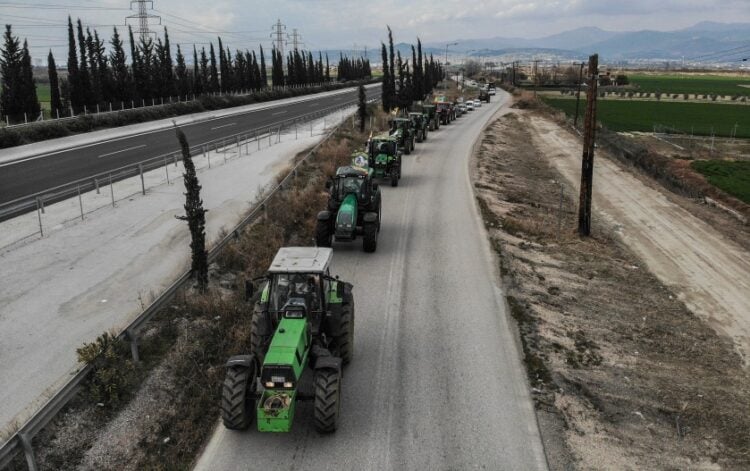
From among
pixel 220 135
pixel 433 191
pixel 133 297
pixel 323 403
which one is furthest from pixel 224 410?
pixel 220 135

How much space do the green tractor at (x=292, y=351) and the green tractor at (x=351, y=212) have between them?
6.54 metres

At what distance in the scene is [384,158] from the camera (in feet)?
95.8

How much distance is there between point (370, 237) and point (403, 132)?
2275cm

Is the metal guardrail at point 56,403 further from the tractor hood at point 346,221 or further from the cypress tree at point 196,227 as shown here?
the tractor hood at point 346,221

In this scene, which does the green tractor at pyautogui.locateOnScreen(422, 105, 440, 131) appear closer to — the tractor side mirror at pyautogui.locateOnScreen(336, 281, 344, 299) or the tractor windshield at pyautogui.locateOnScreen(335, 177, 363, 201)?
the tractor windshield at pyautogui.locateOnScreen(335, 177, 363, 201)

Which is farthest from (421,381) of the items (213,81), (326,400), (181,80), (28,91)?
(213,81)

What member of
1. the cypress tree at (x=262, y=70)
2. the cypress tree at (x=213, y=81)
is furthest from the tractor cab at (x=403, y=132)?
the cypress tree at (x=262, y=70)

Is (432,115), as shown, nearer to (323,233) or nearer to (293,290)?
(323,233)

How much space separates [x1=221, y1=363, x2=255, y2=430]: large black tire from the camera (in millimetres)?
9258

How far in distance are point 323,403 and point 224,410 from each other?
5.10ft

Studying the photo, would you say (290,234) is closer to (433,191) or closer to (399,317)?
(399,317)

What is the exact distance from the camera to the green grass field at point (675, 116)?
6391cm

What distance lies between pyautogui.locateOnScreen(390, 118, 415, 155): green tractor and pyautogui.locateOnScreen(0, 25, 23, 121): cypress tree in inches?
1213

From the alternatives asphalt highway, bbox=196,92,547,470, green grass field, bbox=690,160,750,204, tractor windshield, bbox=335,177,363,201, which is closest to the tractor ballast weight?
green grass field, bbox=690,160,750,204
